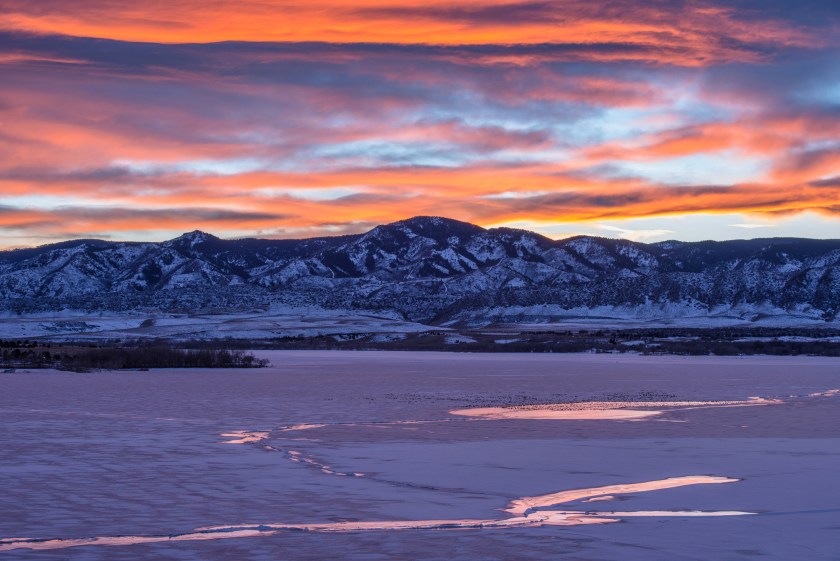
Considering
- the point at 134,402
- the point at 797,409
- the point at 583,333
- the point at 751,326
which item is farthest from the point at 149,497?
the point at 751,326

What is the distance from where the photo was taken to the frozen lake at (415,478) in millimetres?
11469

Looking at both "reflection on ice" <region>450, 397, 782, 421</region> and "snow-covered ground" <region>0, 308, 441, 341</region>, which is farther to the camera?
"snow-covered ground" <region>0, 308, 441, 341</region>

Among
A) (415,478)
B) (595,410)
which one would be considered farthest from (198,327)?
(415,478)

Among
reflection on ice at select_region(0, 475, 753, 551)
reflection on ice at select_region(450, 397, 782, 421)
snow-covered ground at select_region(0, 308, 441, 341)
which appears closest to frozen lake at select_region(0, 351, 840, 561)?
reflection on ice at select_region(0, 475, 753, 551)

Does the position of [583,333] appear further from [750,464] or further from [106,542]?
[106,542]

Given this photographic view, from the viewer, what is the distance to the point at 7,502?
1362 cm

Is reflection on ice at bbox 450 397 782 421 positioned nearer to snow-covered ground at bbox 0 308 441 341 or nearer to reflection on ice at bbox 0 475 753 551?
reflection on ice at bbox 0 475 753 551

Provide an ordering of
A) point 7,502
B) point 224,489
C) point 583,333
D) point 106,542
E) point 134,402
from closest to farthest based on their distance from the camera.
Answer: point 106,542, point 7,502, point 224,489, point 134,402, point 583,333

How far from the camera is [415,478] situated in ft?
52.5

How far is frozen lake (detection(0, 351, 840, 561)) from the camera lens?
1147 centimetres

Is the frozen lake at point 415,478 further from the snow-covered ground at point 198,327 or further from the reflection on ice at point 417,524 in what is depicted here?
the snow-covered ground at point 198,327

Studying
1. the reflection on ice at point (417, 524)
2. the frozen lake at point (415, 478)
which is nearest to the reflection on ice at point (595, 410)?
the frozen lake at point (415, 478)

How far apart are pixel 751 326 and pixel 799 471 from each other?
13129cm

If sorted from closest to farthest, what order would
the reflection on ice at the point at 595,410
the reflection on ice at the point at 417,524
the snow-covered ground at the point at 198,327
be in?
the reflection on ice at the point at 417,524 < the reflection on ice at the point at 595,410 < the snow-covered ground at the point at 198,327
